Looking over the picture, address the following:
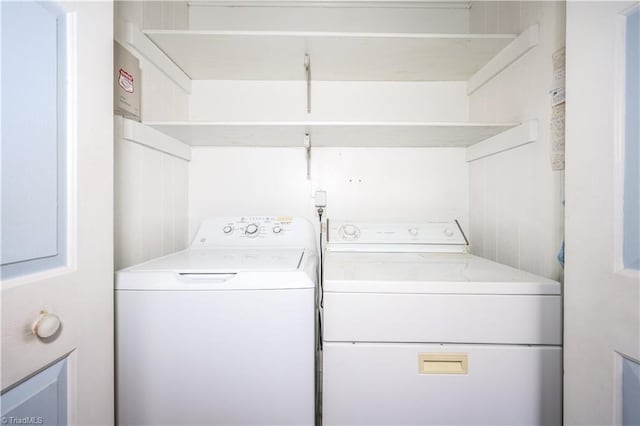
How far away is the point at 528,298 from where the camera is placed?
829 mm

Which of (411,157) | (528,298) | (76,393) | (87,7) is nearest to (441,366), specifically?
(528,298)

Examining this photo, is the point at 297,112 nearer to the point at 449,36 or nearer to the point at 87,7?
the point at 449,36

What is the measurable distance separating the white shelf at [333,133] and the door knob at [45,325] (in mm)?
829

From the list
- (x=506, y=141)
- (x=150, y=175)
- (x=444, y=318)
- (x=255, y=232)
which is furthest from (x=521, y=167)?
(x=150, y=175)

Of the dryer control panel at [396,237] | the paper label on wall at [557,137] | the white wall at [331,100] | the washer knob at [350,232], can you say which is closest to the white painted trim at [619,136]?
the paper label on wall at [557,137]

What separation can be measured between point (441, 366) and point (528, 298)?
1.10 feet

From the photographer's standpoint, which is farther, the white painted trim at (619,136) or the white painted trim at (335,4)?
the white painted trim at (335,4)

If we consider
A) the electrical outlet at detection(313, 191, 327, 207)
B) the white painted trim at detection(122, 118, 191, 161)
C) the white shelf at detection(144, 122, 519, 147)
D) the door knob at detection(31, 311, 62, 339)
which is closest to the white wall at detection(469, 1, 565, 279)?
the white shelf at detection(144, 122, 519, 147)

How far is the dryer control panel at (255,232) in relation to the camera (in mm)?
1375

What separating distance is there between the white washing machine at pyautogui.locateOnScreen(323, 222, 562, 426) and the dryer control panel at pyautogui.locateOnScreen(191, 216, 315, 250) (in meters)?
0.58

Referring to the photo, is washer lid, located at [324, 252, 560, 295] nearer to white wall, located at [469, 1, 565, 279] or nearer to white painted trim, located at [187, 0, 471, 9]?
white wall, located at [469, 1, 565, 279]

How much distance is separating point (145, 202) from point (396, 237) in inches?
46.3

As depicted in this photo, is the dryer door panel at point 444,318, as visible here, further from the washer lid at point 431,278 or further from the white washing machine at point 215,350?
the white washing machine at point 215,350

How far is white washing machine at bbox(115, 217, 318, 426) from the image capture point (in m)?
0.82
